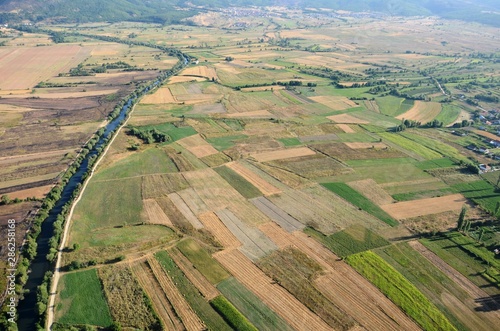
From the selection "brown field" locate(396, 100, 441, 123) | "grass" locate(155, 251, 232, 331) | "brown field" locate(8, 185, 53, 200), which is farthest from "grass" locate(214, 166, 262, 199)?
"brown field" locate(396, 100, 441, 123)

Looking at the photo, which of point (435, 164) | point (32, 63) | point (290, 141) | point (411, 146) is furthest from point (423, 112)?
point (32, 63)

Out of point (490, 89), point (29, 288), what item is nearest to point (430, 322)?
point (29, 288)

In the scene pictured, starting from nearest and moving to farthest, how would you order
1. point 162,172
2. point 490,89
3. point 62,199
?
point 62,199 < point 162,172 < point 490,89

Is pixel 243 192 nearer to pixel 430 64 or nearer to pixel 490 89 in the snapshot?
pixel 490 89

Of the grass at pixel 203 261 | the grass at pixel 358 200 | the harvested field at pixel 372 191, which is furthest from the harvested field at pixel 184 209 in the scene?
the harvested field at pixel 372 191

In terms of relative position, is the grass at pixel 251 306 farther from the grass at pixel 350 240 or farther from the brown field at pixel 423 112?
the brown field at pixel 423 112

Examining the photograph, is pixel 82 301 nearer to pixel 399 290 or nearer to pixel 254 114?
pixel 399 290
